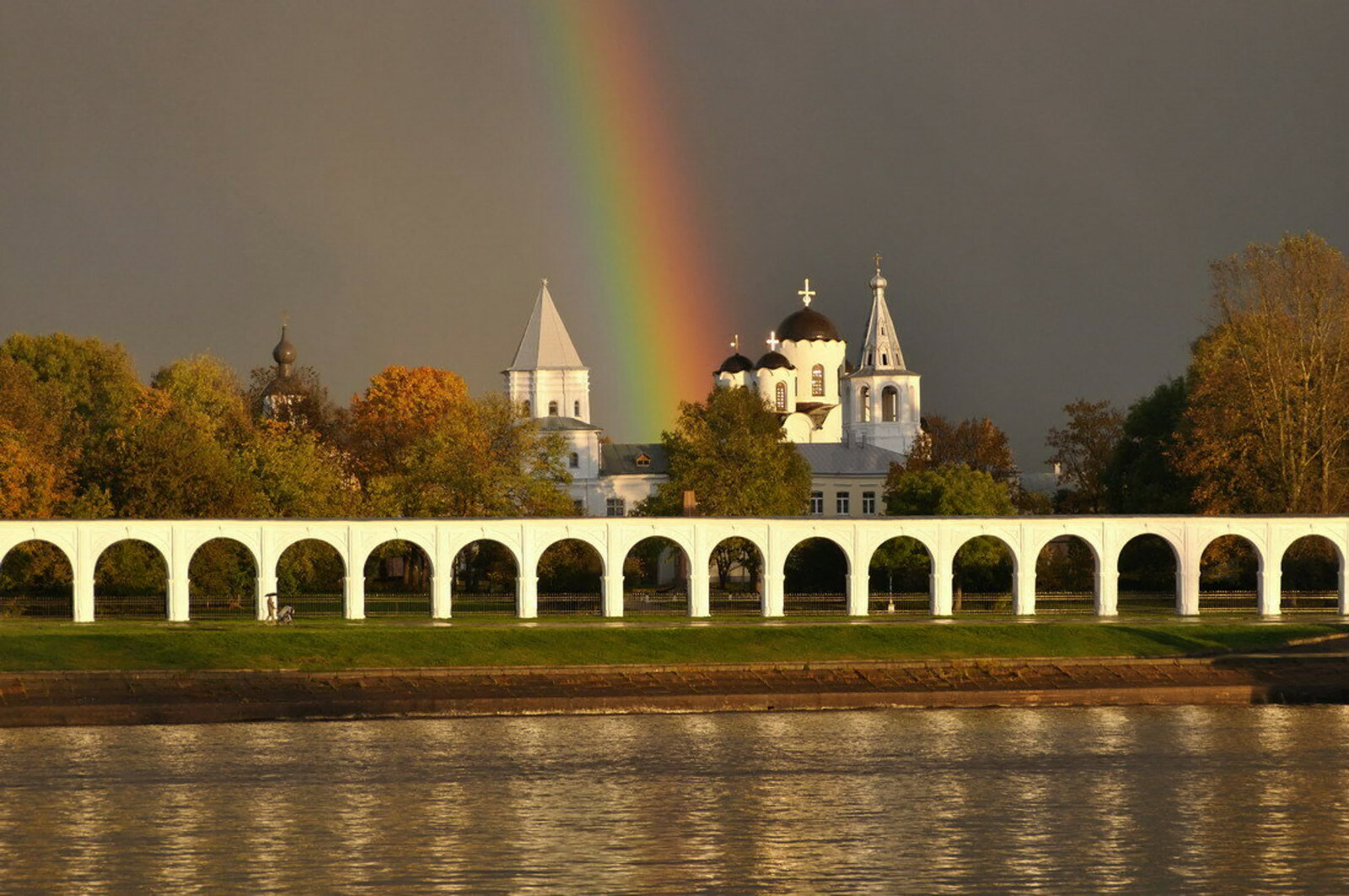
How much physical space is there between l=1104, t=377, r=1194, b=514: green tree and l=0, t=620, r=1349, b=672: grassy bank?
18136mm

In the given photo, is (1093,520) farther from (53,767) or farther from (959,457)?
(959,457)

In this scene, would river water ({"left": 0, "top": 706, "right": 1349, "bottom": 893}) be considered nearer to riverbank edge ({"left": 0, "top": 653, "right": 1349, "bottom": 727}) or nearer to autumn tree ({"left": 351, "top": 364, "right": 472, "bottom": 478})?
riverbank edge ({"left": 0, "top": 653, "right": 1349, "bottom": 727})

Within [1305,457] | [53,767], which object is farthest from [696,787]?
[1305,457]

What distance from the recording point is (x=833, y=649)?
54344mm

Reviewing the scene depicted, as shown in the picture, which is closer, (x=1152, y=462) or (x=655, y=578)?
(x=1152, y=462)

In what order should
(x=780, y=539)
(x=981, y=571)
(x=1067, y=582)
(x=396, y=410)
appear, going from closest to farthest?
(x=780, y=539)
(x=981, y=571)
(x=1067, y=582)
(x=396, y=410)

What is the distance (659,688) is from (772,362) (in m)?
81.2

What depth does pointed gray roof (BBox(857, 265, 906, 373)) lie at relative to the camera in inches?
4904

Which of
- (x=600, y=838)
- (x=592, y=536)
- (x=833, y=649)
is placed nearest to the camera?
(x=600, y=838)

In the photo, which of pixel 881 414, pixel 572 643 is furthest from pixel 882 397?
pixel 572 643

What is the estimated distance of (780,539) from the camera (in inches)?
2516

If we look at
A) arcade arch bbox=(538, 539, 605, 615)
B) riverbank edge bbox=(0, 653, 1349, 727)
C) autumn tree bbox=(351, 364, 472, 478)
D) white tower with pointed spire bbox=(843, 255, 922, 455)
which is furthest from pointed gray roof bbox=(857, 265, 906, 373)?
riverbank edge bbox=(0, 653, 1349, 727)

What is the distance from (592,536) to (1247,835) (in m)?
33.6

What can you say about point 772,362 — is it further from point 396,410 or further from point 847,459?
point 396,410
